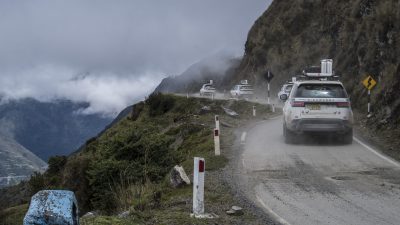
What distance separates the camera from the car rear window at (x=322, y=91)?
53.8ft

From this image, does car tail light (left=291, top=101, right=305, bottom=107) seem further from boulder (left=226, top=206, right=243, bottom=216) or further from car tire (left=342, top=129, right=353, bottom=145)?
boulder (left=226, top=206, right=243, bottom=216)

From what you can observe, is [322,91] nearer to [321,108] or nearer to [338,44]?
[321,108]

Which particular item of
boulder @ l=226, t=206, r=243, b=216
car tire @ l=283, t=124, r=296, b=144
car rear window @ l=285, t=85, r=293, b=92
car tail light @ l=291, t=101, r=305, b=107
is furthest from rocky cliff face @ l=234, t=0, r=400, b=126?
boulder @ l=226, t=206, r=243, b=216

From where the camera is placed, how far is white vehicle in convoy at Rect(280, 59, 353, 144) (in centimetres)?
1628

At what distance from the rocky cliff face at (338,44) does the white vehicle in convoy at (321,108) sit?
12.5 ft

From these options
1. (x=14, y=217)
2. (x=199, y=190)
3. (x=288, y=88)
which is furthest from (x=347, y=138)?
(x=288, y=88)

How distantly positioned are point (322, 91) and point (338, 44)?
29175 mm

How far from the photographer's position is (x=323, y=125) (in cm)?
1639

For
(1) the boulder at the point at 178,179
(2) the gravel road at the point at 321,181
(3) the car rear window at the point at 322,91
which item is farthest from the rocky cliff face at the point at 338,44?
(1) the boulder at the point at 178,179

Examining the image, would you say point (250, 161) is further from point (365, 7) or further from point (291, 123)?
point (365, 7)

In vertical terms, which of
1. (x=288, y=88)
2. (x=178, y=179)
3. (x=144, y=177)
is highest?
(x=288, y=88)

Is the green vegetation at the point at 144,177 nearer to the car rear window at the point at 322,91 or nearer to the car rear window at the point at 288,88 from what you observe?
the car rear window at the point at 322,91

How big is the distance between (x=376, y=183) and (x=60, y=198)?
788cm

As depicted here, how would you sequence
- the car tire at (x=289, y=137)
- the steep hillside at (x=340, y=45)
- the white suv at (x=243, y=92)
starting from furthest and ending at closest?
the white suv at (x=243, y=92), the steep hillside at (x=340, y=45), the car tire at (x=289, y=137)
